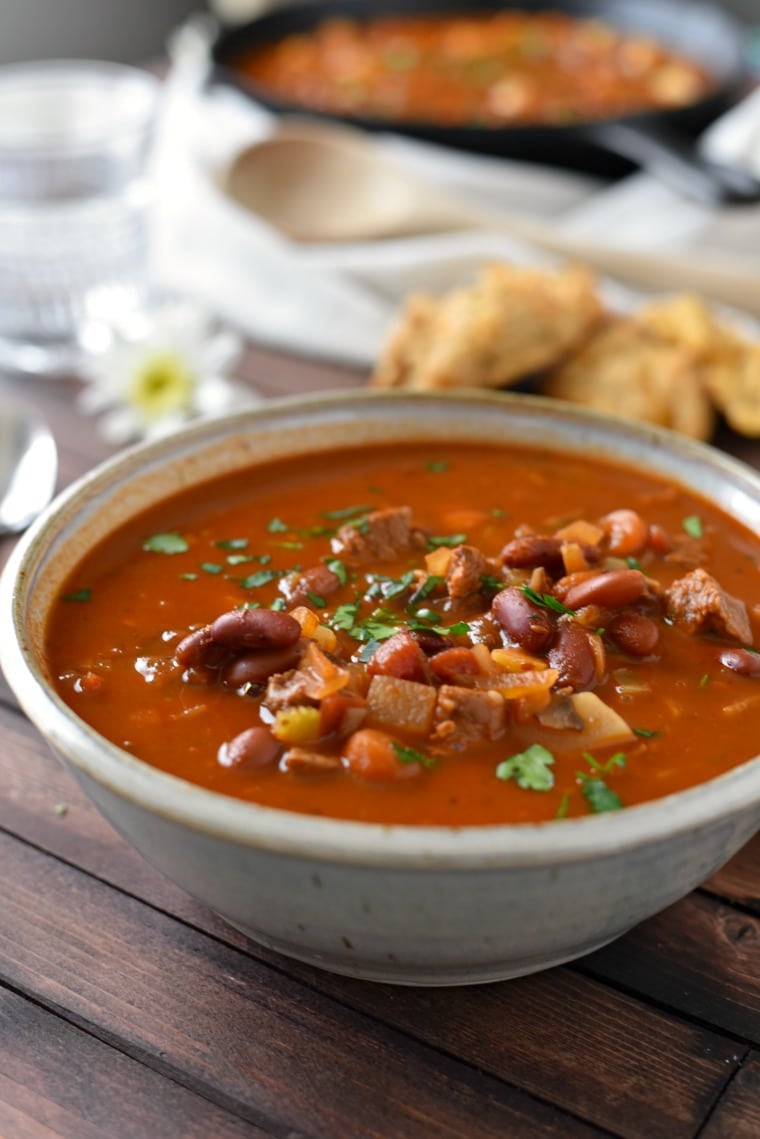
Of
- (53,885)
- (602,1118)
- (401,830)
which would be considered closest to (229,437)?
(53,885)

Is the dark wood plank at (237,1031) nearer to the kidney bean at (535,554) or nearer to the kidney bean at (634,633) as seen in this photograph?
the kidney bean at (634,633)

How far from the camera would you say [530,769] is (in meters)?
2.13

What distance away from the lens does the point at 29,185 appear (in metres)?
4.46

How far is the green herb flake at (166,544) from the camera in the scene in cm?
282

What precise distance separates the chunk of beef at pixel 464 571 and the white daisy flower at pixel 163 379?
1.61m

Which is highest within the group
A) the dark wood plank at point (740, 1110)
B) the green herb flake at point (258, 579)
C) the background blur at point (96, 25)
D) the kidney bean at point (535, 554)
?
the kidney bean at point (535, 554)

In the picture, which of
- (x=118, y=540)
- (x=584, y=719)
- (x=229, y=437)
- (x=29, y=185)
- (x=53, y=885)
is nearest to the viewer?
(x=584, y=719)

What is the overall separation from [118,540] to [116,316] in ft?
6.74

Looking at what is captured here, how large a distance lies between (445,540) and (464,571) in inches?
11.6

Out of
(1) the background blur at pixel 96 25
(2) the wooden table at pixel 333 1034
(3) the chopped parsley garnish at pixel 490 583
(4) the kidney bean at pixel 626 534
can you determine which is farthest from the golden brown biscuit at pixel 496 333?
(1) the background blur at pixel 96 25

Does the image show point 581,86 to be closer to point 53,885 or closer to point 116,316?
point 116,316

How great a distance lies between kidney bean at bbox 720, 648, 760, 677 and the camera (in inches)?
96.0

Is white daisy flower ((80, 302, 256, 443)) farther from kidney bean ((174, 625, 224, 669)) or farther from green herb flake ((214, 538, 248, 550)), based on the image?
kidney bean ((174, 625, 224, 669))

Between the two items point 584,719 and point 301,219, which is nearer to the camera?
point 584,719
